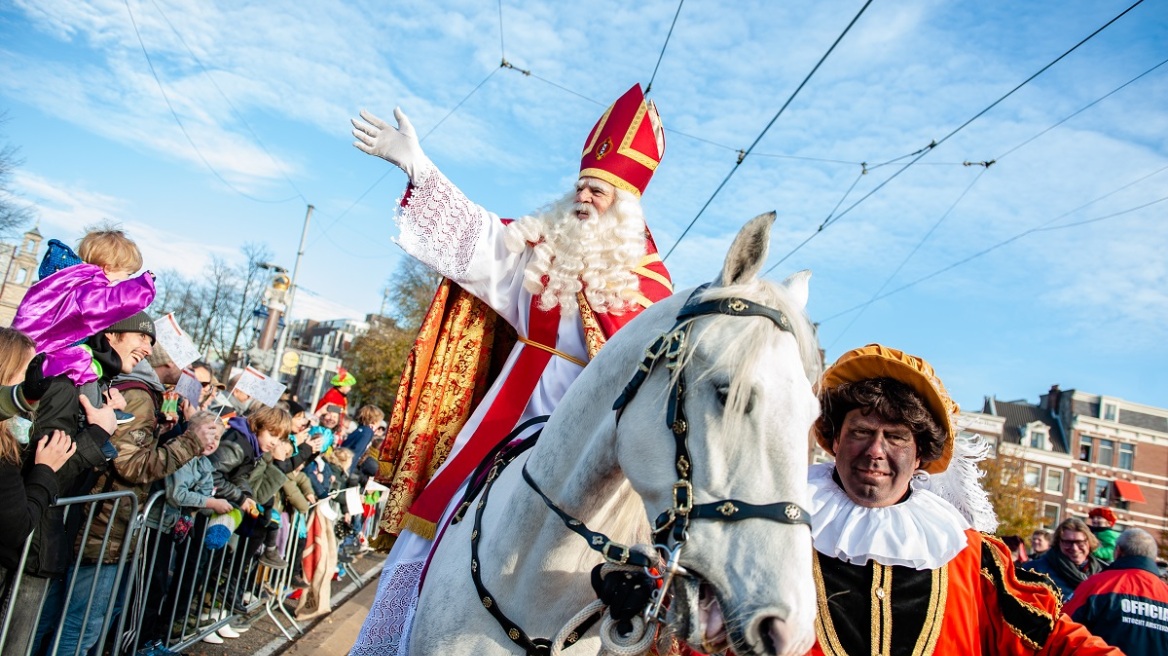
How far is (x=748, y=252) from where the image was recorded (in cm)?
176

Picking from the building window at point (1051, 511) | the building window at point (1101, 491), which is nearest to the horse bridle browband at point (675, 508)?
the building window at point (1051, 511)

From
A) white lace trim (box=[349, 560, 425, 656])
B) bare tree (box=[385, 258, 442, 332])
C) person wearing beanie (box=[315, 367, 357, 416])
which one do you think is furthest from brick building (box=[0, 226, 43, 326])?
white lace trim (box=[349, 560, 425, 656])

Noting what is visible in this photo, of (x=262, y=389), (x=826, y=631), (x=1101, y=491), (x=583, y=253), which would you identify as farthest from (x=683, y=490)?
(x=1101, y=491)

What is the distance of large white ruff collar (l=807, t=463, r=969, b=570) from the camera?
2.25 m

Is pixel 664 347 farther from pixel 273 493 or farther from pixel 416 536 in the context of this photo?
pixel 273 493

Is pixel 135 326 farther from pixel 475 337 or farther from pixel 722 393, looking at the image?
pixel 722 393

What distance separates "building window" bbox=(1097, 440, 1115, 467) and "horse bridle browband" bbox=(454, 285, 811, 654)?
52551 millimetres

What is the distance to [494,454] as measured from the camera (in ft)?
8.66

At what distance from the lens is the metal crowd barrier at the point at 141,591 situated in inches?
135

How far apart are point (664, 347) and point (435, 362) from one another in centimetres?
164

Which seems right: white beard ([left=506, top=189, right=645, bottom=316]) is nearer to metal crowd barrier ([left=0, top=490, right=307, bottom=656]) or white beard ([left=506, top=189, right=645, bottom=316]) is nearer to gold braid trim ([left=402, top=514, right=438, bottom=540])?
gold braid trim ([left=402, top=514, right=438, bottom=540])

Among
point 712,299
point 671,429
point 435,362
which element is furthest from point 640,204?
point 671,429

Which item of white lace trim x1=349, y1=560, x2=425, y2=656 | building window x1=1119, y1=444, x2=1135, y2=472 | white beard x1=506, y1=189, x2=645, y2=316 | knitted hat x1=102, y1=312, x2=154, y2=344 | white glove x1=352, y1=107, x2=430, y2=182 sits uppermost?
building window x1=1119, y1=444, x2=1135, y2=472

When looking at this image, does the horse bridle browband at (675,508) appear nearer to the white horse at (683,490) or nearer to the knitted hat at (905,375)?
the white horse at (683,490)
